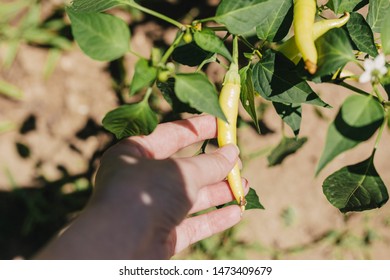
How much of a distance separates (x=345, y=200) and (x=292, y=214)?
1137mm

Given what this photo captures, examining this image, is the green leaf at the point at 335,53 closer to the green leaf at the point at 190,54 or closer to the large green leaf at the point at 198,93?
the large green leaf at the point at 198,93

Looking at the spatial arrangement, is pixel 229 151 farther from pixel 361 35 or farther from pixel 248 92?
pixel 361 35

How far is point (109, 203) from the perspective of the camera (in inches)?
40.9

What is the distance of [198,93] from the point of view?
2.70ft

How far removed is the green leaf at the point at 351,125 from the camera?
0.72 metres

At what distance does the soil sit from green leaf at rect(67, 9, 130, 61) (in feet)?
4.50

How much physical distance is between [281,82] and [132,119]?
0.37 m

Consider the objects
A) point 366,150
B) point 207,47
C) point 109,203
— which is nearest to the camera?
point 207,47

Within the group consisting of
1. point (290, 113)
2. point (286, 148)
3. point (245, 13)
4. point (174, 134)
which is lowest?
point (286, 148)

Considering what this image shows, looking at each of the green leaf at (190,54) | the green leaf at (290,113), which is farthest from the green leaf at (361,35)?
the green leaf at (190,54)

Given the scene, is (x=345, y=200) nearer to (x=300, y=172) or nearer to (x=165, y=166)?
(x=165, y=166)

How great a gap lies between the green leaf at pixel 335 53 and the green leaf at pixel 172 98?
1.04 feet

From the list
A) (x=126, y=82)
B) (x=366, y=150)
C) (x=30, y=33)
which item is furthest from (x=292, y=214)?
(x=30, y=33)

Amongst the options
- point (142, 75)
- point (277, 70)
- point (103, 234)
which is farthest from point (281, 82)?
point (103, 234)
